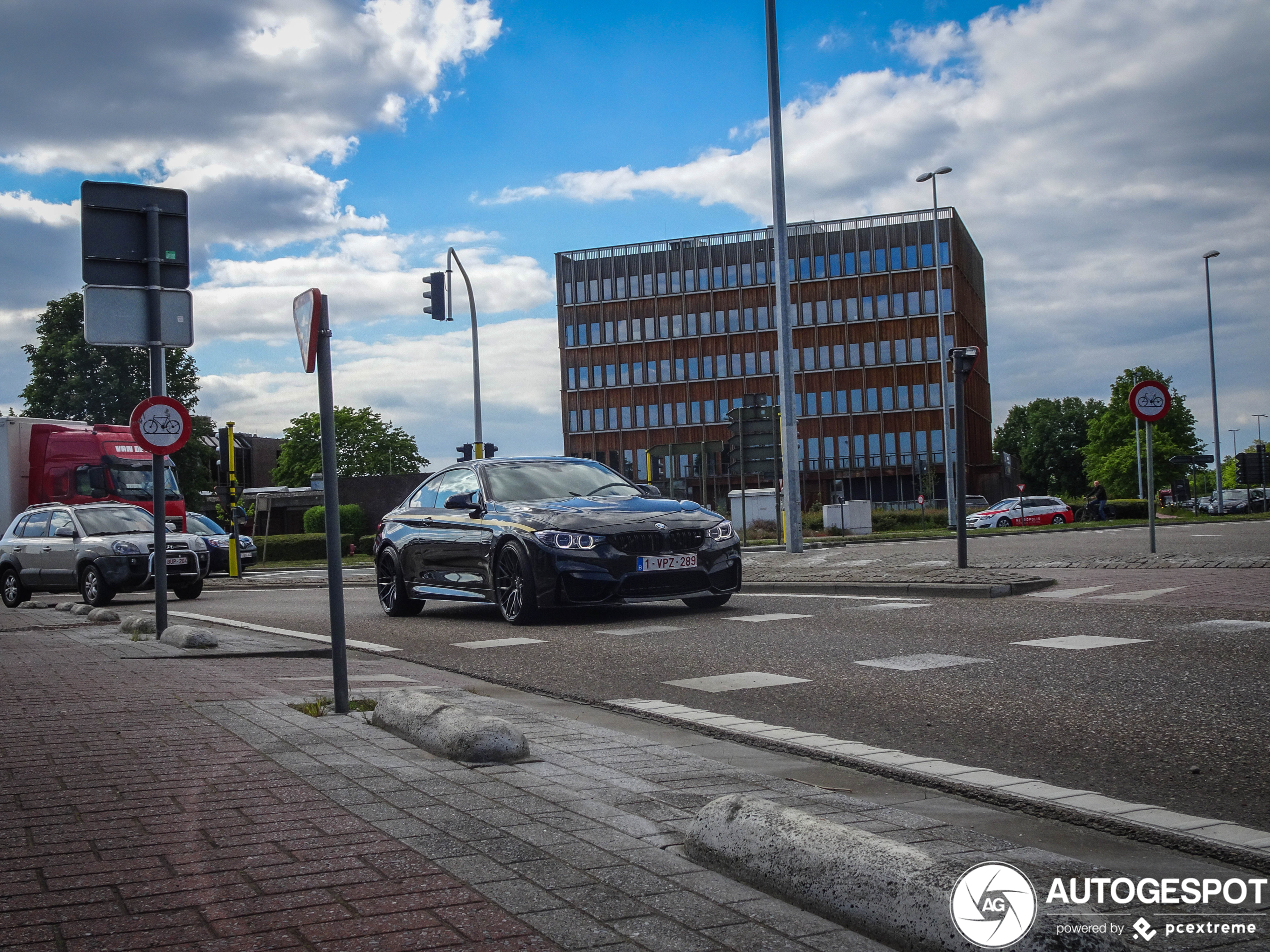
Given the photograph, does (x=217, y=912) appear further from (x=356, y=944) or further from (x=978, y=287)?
(x=978, y=287)

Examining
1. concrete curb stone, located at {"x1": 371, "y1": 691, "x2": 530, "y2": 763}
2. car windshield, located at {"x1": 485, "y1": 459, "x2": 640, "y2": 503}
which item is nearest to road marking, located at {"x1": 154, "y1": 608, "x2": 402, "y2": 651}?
car windshield, located at {"x1": 485, "y1": 459, "x2": 640, "y2": 503}

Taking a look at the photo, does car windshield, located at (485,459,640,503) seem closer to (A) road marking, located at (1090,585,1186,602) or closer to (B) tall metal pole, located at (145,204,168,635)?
(B) tall metal pole, located at (145,204,168,635)

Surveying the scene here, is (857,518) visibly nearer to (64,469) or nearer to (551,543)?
(64,469)

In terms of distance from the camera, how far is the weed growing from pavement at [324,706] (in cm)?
604

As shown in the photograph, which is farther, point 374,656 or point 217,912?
point 374,656

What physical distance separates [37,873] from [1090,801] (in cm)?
326

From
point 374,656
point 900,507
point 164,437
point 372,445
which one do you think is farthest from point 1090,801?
point 372,445

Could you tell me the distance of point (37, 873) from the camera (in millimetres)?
3314

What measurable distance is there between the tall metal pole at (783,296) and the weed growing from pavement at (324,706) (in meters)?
15.6

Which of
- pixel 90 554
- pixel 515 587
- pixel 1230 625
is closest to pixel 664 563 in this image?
pixel 515 587

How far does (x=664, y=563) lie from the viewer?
1150 cm

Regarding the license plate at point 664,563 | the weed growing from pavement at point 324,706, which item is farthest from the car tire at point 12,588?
the weed growing from pavement at point 324,706

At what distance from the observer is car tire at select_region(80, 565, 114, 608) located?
733 inches

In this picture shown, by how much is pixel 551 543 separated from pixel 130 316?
4.10m
